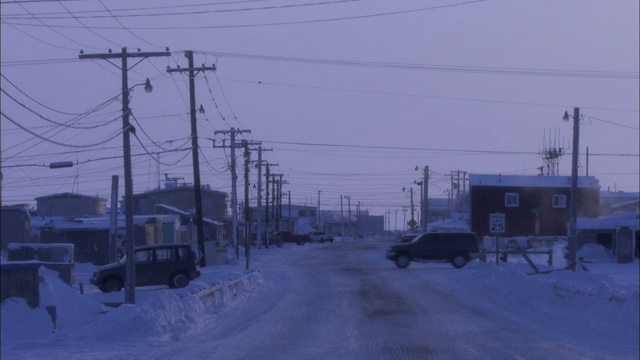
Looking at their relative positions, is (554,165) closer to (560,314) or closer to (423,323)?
(560,314)


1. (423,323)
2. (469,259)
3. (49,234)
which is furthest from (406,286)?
(49,234)

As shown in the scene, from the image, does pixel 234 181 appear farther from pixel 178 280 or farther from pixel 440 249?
pixel 178 280

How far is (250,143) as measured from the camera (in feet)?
209

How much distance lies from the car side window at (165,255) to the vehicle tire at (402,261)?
15.7 metres

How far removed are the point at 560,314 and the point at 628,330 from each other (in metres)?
3.95

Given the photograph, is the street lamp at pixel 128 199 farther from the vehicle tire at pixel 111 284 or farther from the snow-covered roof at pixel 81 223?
the snow-covered roof at pixel 81 223

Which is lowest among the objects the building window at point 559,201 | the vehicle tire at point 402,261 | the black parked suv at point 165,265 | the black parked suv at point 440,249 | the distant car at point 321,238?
the distant car at point 321,238

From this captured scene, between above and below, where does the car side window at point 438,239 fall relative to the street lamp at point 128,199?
below

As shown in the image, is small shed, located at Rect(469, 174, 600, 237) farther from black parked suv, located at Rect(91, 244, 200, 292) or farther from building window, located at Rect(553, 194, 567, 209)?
black parked suv, located at Rect(91, 244, 200, 292)

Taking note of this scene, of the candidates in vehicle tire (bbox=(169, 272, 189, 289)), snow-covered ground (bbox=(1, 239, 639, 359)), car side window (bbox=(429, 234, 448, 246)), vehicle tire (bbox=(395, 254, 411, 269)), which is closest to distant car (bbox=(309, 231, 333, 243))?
car side window (bbox=(429, 234, 448, 246))

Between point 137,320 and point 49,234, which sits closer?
point 137,320

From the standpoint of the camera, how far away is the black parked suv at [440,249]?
43.5m

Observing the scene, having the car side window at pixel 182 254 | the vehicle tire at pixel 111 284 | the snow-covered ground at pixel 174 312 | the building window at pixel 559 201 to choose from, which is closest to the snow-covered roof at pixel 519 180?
the building window at pixel 559 201

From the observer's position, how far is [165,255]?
31.4 m
